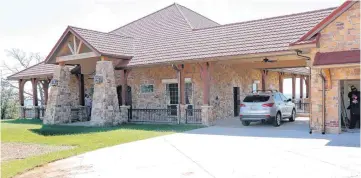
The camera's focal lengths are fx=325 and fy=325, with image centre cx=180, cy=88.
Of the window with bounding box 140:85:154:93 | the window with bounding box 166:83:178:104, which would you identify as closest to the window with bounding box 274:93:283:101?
the window with bounding box 166:83:178:104

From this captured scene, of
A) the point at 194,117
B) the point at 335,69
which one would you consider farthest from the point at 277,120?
the point at 194,117

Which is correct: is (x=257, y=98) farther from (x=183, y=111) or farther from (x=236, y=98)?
(x=236, y=98)

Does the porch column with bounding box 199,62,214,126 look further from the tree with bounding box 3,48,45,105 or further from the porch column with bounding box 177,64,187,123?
the tree with bounding box 3,48,45,105

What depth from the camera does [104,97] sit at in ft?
54.4

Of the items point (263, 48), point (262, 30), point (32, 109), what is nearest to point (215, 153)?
point (263, 48)

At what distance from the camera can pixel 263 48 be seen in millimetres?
13836

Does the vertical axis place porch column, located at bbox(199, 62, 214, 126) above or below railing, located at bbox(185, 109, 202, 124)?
above

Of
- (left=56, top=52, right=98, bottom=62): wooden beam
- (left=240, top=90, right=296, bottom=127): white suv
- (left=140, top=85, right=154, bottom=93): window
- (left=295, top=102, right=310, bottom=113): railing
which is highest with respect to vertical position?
(left=56, top=52, right=98, bottom=62): wooden beam

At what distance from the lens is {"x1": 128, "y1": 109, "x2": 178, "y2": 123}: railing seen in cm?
1822

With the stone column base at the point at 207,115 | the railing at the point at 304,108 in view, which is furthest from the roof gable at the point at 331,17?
the railing at the point at 304,108

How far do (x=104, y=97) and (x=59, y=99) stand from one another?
4.11 meters

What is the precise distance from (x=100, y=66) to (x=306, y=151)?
11.4 meters

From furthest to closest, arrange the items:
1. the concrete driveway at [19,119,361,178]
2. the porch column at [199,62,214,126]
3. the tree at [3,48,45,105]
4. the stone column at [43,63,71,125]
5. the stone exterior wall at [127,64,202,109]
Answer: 1. the tree at [3,48,45,105]
2. the stone column at [43,63,71,125]
3. the stone exterior wall at [127,64,202,109]
4. the porch column at [199,62,214,126]
5. the concrete driveway at [19,119,361,178]

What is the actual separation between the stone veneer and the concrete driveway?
9.83 meters
